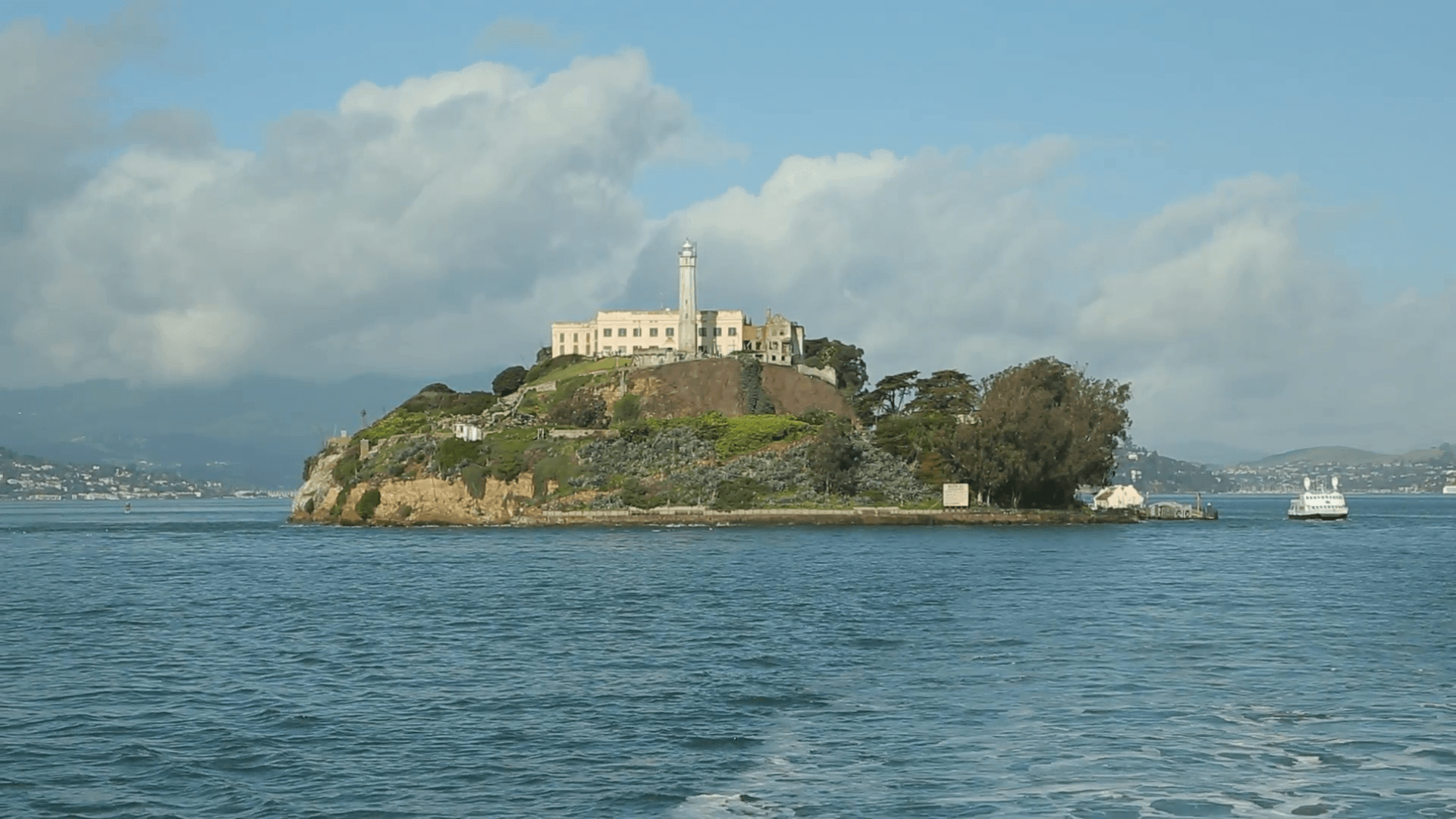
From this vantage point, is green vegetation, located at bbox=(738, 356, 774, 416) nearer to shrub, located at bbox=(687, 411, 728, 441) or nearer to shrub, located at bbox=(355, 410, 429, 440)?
shrub, located at bbox=(687, 411, 728, 441)

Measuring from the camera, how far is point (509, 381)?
175 meters

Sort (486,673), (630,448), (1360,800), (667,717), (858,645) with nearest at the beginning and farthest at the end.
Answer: (1360,800)
(667,717)
(486,673)
(858,645)
(630,448)

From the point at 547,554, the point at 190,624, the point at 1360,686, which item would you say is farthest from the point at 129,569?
the point at 1360,686

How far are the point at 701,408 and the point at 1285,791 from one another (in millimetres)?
127130

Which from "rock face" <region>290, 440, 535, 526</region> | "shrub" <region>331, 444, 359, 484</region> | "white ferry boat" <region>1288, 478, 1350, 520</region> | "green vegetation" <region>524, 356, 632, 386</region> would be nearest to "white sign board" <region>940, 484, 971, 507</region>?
"rock face" <region>290, 440, 535, 526</region>

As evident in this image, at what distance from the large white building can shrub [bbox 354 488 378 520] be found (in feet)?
126

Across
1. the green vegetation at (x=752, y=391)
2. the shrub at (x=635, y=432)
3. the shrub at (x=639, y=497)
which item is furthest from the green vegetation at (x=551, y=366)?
the shrub at (x=639, y=497)

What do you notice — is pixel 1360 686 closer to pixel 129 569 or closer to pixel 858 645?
pixel 858 645

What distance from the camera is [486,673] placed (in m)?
37.8

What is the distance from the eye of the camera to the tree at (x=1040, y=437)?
121438 millimetres

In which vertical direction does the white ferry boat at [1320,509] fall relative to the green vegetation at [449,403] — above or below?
below

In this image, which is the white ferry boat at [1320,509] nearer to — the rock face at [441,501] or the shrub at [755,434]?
the shrub at [755,434]

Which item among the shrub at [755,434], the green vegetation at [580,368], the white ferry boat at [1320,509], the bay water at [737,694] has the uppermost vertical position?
the green vegetation at [580,368]

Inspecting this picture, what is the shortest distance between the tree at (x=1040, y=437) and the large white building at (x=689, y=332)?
43.7m
